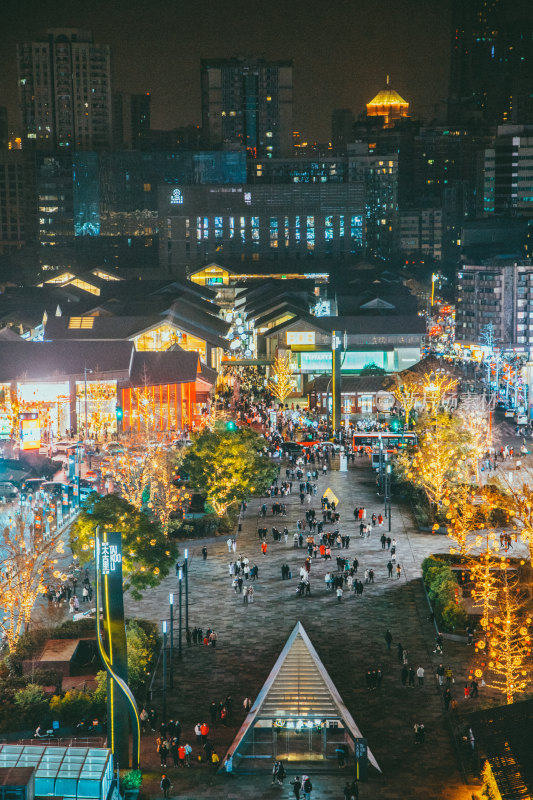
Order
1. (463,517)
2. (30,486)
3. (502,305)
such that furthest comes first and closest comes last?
(502,305) < (30,486) < (463,517)

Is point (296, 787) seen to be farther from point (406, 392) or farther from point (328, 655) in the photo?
point (406, 392)

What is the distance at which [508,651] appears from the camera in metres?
26.9

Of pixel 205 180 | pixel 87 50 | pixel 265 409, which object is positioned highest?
pixel 87 50

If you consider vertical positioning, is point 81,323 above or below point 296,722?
above

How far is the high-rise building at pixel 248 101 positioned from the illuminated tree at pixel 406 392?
11347 cm

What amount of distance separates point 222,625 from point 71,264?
348 feet

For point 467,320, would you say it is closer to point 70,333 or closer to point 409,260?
point 70,333

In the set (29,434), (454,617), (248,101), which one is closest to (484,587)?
(454,617)

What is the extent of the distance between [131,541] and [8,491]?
14.9 metres

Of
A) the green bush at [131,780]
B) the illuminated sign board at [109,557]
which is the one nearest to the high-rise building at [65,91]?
the illuminated sign board at [109,557]

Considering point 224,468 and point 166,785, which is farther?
point 224,468

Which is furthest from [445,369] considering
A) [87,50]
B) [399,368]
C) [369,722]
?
[87,50]

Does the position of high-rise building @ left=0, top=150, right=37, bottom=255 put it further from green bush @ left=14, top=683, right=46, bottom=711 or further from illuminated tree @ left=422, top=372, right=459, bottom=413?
green bush @ left=14, top=683, right=46, bottom=711

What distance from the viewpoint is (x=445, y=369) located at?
6838 cm
